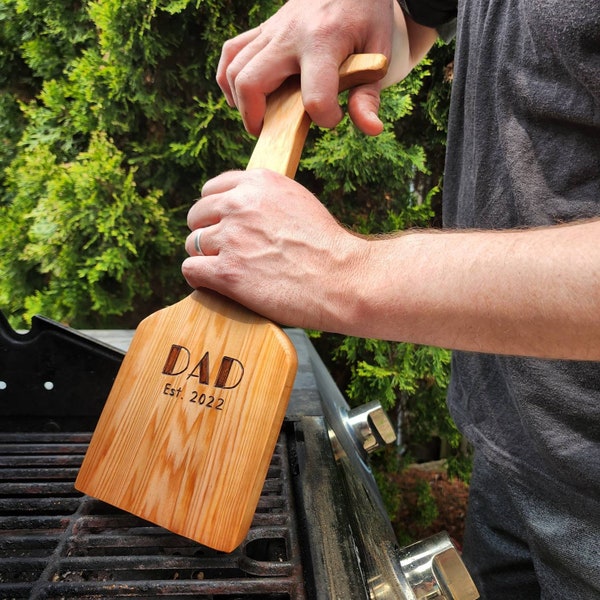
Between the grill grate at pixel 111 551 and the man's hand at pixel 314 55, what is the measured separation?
2.11ft

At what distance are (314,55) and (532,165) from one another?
41 centimetres

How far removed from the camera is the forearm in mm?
610

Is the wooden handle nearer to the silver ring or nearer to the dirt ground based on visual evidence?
the silver ring

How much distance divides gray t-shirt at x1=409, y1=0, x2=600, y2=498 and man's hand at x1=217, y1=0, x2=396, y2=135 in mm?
210

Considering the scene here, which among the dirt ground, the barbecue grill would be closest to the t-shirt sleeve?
the barbecue grill

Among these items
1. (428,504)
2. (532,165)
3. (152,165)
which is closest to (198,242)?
(532,165)

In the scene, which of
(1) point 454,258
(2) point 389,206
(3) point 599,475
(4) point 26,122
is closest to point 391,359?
(2) point 389,206

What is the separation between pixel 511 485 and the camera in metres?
1.01

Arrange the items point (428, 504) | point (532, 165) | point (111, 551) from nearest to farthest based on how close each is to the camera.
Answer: point (111, 551) < point (532, 165) < point (428, 504)

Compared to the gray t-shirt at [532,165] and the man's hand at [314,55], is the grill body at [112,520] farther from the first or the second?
the man's hand at [314,55]

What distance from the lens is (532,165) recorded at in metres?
0.88

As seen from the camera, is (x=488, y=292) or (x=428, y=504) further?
(x=428, y=504)

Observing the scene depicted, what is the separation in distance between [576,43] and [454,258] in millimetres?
352

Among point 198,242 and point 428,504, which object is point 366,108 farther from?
point 428,504
